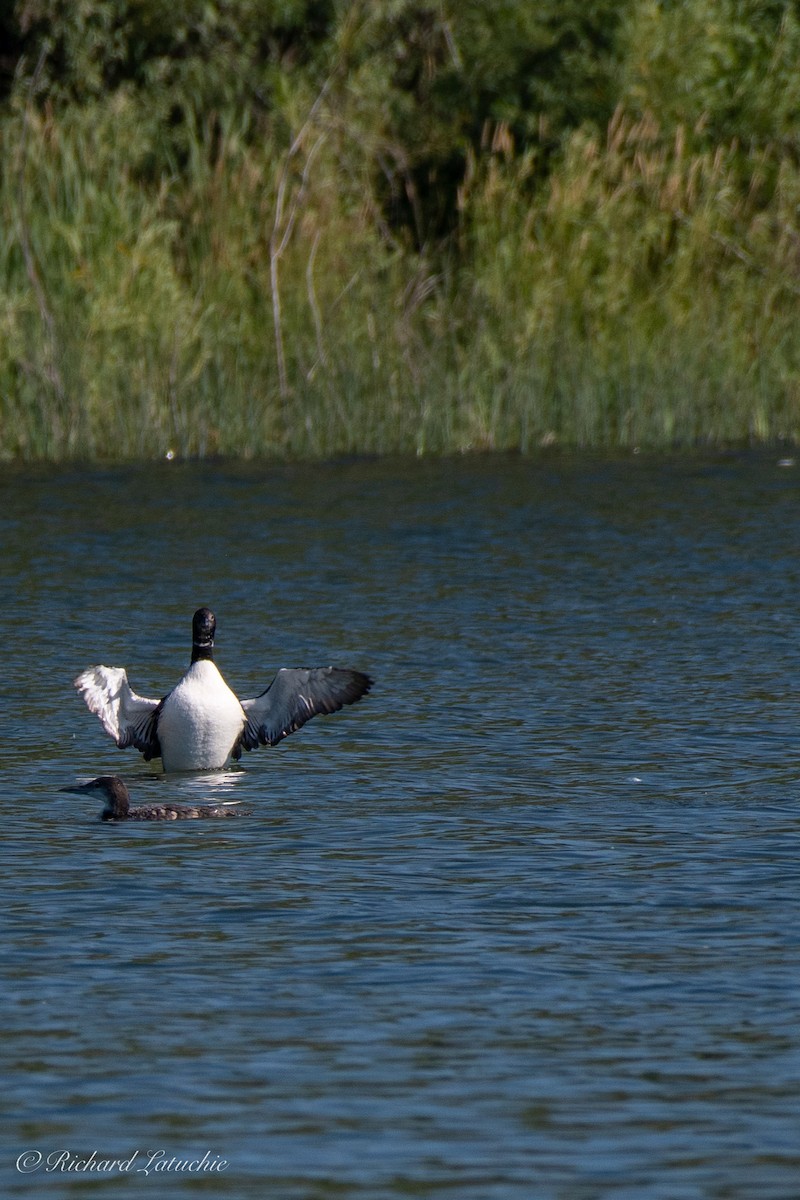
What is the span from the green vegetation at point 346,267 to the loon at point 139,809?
453 inches

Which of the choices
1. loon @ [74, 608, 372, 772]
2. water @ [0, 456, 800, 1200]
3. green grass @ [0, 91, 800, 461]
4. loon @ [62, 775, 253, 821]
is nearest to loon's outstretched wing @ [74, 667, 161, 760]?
loon @ [74, 608, 372, 772]

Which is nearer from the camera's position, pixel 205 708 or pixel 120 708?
pixel 205 708

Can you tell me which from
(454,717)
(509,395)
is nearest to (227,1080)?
(454,717)

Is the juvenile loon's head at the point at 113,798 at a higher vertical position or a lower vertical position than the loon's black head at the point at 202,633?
lower

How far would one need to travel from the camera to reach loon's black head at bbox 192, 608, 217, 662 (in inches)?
374

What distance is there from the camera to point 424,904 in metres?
7.11

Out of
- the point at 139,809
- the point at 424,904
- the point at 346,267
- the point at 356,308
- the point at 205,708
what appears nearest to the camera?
the point at 424,904

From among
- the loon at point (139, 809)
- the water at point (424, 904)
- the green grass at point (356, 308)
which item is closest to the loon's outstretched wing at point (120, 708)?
the water at point (424, 904)

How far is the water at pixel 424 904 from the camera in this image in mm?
5020

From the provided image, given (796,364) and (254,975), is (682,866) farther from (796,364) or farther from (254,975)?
(796,364)
